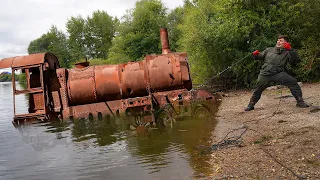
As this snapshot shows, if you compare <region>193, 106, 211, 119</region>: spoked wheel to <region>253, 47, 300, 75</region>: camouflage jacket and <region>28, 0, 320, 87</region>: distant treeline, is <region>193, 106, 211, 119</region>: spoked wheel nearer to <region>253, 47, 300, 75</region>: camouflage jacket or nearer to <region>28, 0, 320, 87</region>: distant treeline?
<region>253, 47, 300, 75</region>: camouflage jacket

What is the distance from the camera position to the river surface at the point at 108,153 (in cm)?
575

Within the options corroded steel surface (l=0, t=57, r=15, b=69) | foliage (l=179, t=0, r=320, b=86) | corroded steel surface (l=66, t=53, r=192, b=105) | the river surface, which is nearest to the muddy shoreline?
the river surface

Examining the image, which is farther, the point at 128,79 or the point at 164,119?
the point at 128,79

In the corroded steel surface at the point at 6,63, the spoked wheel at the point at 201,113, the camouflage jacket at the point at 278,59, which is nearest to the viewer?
the camouflage jacket at the point at 278,59

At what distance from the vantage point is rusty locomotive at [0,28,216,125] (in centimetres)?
1033

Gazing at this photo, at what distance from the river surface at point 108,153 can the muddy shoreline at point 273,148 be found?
403 mm

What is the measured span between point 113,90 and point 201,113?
3.30 m

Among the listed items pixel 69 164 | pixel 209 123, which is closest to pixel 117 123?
pixel 209 123

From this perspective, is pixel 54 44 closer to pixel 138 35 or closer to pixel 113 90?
pixel 138 35

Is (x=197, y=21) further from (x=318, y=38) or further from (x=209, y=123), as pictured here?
(x=209, y=123)

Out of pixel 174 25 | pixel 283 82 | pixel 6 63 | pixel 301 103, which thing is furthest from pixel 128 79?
pixel 174 25

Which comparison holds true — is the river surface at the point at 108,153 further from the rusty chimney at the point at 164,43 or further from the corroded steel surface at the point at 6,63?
the rusty chimney at the point at 164,43

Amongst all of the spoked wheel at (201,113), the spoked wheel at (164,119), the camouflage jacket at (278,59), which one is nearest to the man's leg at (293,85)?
the camouflage jacket at (278,59)

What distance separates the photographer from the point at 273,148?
5.64 meters
